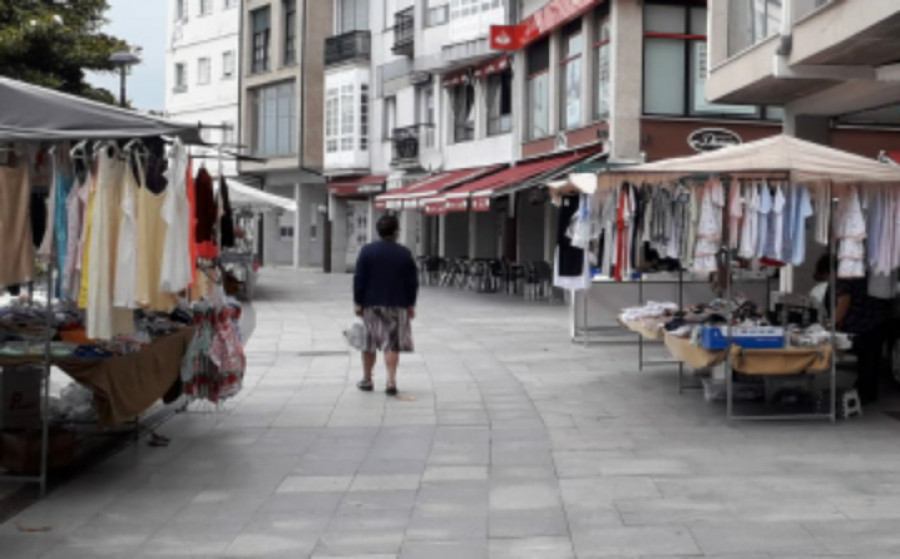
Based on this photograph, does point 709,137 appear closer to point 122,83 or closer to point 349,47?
point 122,83

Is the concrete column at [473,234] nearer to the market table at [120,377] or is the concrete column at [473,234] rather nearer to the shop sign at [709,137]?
the shop sign at [709,137]

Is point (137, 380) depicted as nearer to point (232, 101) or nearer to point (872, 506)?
point (872, 506)

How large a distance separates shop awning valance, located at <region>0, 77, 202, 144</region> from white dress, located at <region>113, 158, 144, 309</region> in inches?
16.0

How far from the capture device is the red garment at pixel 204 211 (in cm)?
905

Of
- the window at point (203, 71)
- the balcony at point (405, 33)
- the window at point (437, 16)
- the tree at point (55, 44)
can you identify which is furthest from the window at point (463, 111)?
the window at point (203, 71)

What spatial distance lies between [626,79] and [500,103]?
342 inches

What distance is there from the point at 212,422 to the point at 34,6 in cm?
1805

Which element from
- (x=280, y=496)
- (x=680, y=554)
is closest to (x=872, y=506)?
(x=680, y=554)

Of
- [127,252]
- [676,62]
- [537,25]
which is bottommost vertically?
[127,252]

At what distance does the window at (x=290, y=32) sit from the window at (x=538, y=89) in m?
17.5

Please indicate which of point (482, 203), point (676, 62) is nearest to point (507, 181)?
point (482, 203)

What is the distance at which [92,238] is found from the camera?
7324 millimetres

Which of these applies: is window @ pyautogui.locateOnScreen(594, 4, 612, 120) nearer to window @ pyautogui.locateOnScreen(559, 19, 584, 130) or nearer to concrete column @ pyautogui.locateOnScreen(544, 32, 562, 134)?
window @ pyautogui.locateOnScreen(559, 19, 584, 130)

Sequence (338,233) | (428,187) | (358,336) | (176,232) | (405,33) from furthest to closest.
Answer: (338,233) < (405,33) < (428,187) < (358,336) < (176,232)
